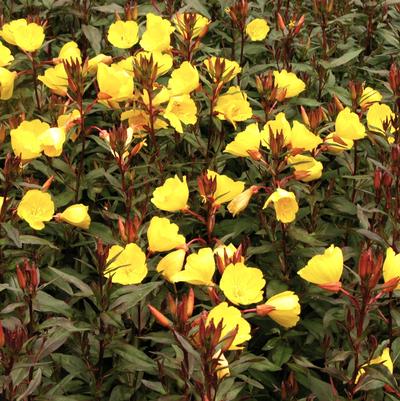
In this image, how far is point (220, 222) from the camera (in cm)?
247

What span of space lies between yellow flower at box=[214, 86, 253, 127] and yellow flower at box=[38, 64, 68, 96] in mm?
542

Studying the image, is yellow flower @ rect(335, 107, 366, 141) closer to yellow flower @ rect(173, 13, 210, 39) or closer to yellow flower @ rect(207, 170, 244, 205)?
yellow flower @ rect(207, 170, 244, 205)

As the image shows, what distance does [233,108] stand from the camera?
259 centimetres

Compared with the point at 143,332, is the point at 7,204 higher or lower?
higher

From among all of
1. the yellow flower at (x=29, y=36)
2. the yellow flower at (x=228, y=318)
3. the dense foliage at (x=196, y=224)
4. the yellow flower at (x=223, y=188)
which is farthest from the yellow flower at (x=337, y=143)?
the yellow flower at (x=29, y=36)

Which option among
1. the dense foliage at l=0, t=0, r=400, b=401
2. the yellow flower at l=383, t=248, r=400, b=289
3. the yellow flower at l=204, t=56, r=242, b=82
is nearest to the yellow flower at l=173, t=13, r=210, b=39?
the dense foliage at l=0, t=0, r=400, b=401

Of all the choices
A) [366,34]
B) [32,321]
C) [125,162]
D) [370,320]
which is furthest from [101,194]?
[366,34]

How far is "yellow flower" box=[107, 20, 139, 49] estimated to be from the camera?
9.35ft

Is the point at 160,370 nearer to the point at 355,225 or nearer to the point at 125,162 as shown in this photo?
the point at 125,162

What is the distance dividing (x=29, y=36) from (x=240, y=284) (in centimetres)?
138

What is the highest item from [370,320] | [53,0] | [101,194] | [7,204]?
[53,0]

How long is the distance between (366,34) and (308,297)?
1.73 m

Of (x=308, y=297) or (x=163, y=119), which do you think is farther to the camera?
(x=163, y=119)

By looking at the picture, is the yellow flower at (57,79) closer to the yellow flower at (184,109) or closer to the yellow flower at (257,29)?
the yellow flower at (184,109)
